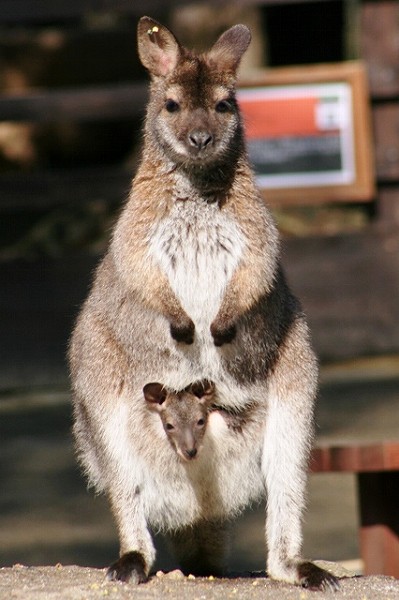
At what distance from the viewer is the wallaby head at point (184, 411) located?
4.25 meters

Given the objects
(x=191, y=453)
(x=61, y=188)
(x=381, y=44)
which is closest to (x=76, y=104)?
(x=61, y=188)

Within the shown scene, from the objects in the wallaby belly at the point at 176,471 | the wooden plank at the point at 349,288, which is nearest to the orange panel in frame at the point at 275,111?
the wooden plank at the point at 349,288

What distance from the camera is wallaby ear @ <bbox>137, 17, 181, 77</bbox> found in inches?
178

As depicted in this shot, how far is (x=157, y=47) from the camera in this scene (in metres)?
4.56

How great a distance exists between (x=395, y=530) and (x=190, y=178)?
154 centimetres

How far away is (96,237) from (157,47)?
5281 millimetres

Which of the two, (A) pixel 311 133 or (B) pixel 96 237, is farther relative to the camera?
(B) pixel 96 237

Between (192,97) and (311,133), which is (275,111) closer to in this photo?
(311,133)

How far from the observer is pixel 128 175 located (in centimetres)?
888

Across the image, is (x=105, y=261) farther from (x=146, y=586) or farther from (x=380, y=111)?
(x=380, y=111)

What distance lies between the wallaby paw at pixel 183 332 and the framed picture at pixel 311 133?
14.5ft

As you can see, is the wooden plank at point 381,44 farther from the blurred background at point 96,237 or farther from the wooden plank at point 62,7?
the wooden plank at point 62,7

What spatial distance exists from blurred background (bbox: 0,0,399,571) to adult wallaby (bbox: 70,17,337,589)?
2254mm

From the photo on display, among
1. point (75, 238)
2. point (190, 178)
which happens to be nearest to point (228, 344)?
point (190, 178)
